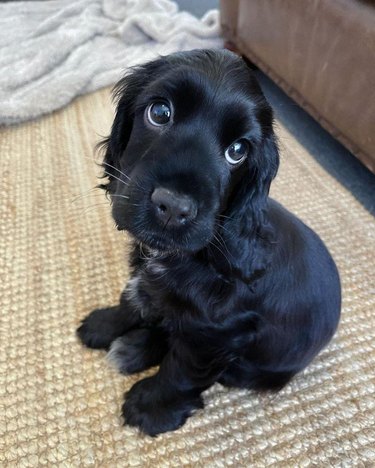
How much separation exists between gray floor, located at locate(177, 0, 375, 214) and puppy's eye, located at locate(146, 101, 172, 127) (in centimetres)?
122

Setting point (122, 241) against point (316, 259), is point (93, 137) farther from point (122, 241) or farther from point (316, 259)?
point (316, 259)

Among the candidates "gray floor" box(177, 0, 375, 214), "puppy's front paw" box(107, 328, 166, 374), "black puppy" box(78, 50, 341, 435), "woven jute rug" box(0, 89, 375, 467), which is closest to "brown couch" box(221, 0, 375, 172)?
"gray floor" box(177, 0, 375, 214)

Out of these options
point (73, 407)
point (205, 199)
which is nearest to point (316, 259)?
point (205, 199)

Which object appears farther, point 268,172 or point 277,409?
point 277,409

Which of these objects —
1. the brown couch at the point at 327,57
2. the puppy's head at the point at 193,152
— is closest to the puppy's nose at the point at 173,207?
the puppy's head at the point at 193,152

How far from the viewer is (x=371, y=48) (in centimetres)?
154

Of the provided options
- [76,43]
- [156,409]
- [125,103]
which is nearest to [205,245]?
[125,103]

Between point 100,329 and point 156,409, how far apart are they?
0.28 meters

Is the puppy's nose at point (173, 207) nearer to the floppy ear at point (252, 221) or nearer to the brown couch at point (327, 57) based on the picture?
the floppy ear at point (252, 221)

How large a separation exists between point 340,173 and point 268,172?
3.96ft

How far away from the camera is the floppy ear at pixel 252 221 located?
2.87ft

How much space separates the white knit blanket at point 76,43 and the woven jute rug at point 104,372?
620 millimetres

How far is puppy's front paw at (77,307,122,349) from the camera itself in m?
1.21

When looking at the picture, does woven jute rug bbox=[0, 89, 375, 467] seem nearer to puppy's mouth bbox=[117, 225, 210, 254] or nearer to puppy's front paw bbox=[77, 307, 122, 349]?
puppy's front paw bbox=[77, 307, 122, 349]
